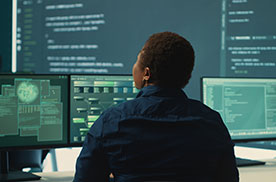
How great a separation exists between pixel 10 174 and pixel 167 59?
3.46 feet

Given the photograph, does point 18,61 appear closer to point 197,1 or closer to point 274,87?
point 197,1

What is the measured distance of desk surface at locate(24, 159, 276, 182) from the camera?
164 cm

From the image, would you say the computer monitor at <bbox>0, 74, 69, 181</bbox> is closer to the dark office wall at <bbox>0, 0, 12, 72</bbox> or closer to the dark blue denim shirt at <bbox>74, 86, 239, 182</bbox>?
the dark blue denim shirt at <bbox>74, 86, 239, 182</bbox>

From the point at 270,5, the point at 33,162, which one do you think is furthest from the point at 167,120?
the point at 270,5

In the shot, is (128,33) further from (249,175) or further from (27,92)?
(249,175)

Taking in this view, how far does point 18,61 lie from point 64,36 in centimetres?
68

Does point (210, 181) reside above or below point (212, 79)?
below

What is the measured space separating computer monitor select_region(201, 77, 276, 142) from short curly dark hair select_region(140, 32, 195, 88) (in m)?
0.98

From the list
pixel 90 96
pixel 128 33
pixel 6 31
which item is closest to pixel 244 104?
pixel 90 96

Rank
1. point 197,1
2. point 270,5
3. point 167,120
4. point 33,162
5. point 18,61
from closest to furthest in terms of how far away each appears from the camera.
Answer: point 167,120 → point 33,162 → point 270,5 → point 197,1 → point 18,61

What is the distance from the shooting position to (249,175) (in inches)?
68.2

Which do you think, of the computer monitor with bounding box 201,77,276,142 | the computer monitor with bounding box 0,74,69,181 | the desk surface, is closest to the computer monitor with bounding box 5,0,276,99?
the computer monitor with bounding box 201,77,276,142

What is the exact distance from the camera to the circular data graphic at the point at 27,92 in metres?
1.66

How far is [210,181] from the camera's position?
39.9 inches
